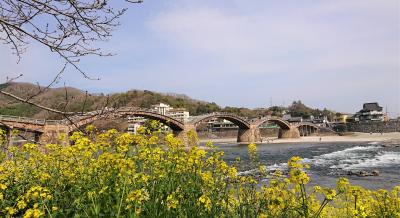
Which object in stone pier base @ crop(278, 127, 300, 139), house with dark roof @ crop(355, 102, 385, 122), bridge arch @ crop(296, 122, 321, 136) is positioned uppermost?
house with dark roof @ crop(355, 102, 385, 122)

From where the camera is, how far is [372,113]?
385ft

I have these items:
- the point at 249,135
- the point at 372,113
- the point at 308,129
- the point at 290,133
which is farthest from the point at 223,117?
the point at 372,113

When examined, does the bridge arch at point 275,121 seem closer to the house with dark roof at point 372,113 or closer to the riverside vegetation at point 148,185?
the house with dark roof at point 372,113

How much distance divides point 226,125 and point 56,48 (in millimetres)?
133462

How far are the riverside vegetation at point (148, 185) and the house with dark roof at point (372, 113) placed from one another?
123364 mm

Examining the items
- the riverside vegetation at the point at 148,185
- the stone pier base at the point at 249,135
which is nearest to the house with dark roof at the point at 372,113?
the stone pier base at the point at 249,135

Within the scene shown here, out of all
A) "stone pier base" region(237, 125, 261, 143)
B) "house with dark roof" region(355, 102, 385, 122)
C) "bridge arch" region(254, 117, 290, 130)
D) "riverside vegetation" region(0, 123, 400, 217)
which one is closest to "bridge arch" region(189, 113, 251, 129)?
"stone pier base" region(237, 125, 261, 143)

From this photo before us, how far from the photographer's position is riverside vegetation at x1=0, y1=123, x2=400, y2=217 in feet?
12.1

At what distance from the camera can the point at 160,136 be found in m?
5.48

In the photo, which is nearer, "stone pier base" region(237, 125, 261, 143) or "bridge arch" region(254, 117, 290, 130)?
"stone pier base" region(237, 125, 261, 143)

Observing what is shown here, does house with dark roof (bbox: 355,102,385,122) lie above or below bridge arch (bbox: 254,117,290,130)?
A: above

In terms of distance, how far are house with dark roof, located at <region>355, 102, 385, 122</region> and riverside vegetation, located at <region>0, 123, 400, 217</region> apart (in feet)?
405

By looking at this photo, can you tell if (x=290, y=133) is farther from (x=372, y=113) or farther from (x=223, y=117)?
(x=372, y=113)

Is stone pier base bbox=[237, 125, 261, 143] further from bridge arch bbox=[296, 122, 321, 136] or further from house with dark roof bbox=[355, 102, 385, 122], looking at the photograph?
house with dark roof bbox=[355, 102, 385, 122]
